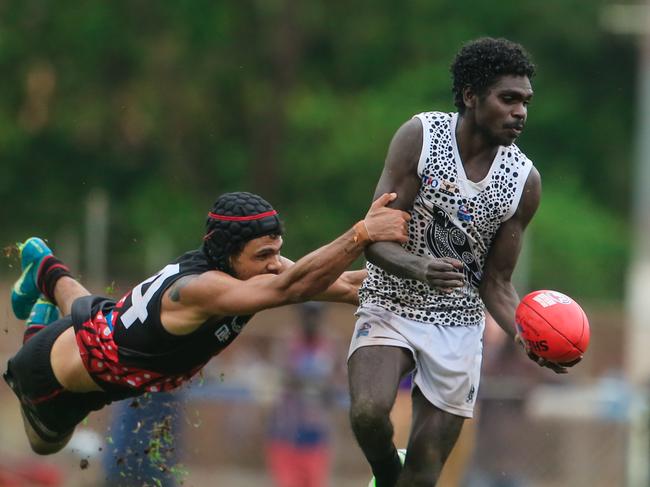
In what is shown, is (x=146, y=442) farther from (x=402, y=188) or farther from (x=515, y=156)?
(x=515, y=156)

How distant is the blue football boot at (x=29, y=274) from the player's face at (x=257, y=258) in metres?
2.02

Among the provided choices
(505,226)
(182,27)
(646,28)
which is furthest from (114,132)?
(505,226)

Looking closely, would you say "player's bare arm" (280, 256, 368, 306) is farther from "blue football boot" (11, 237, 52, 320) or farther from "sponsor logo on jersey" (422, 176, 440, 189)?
"blue football boot" (11, 237, 52, 320)

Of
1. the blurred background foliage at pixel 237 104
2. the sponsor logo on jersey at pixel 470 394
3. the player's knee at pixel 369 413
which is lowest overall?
the blurred background foliage at pixel 237 104

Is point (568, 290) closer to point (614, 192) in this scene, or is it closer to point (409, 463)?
point (614, 192)

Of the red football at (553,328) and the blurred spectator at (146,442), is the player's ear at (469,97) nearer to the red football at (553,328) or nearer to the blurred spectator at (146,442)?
the red football at (553,328)

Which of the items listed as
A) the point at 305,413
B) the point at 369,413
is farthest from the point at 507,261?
the point at 305,413

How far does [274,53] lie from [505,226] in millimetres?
23735

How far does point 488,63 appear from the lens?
758 centimetres

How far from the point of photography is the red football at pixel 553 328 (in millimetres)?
7398

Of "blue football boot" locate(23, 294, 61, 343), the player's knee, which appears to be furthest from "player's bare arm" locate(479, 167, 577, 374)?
"blue football boot" locate(23, 294, 61, 343)

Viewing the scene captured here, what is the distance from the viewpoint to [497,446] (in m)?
13.9

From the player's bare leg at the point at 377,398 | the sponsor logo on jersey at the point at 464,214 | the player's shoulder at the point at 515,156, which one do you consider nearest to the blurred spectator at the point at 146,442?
the player's bare leg at the point at 377,398

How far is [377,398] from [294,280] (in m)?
0.72
